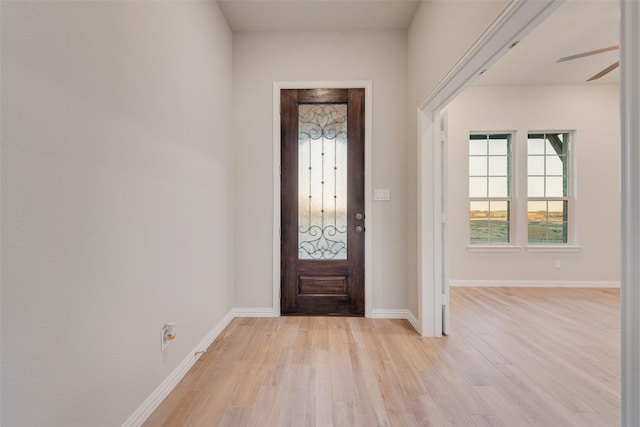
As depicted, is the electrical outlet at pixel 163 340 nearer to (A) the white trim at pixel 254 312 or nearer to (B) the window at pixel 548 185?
(A) the white trim at pixel 254 312

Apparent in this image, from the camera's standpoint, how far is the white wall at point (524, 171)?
4434 mm

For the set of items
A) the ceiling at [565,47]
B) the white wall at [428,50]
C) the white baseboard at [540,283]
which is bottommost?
the white baseboard at [540,283]

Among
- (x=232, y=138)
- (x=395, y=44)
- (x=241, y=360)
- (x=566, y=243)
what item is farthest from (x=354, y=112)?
(x=566, y=243)

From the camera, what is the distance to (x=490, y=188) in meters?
4.62

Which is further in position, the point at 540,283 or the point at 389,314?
the point at 540,283

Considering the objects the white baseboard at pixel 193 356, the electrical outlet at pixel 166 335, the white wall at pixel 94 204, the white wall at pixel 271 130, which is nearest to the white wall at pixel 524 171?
the white wall at pixel 271 130

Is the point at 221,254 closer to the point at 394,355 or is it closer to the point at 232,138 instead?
the point at 232,138

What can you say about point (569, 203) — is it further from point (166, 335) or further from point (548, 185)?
point (166, 335)

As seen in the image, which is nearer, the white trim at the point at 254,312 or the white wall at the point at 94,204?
the white wall at the point at 94,204

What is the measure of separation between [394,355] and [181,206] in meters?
1.82

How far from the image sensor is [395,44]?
3.11 meters

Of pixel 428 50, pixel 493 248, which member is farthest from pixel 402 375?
pixel 493 248

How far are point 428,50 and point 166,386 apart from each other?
9.74 ft

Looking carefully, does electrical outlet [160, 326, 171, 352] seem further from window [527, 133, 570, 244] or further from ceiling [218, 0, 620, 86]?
window [527, 133, 570, 244]
